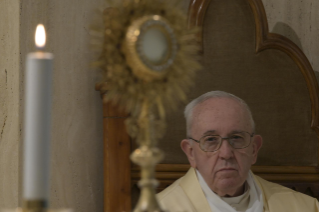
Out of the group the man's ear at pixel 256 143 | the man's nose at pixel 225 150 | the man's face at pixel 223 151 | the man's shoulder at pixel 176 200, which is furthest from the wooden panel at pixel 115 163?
the man's ear at pixel 256 143

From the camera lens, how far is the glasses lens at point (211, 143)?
2.12 m

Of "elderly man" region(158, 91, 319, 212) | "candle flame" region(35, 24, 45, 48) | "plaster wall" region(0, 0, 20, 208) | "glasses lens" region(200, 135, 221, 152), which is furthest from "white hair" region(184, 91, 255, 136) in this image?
"candle flame" region(35, 24, 45, 48)

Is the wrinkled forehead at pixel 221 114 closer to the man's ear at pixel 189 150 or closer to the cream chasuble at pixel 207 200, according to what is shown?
the man's ear at pixel 189 150

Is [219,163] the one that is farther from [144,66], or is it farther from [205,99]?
[144,66]

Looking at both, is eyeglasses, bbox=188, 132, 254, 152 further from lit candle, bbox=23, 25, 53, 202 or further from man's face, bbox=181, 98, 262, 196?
lit candle, bbox=23, 25, 53, 202

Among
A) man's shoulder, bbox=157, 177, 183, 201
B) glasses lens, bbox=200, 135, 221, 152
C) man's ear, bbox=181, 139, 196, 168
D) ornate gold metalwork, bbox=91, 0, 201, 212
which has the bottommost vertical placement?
man's shoulder, bbox=157, 177, 183, 201

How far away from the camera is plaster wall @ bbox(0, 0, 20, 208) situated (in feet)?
7.33

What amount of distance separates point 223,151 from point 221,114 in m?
0.17

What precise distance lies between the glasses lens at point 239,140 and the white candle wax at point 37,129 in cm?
151

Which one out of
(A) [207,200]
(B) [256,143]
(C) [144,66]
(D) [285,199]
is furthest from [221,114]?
(C) [144,66]

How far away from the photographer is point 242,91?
2496mm

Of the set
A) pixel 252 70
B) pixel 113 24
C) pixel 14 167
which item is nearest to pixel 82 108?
pixel 14 167

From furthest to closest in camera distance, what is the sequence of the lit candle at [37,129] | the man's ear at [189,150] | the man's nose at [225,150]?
the man's ear at [189,150] < the man's nose at [225,150] < the lit candle at [37,129]

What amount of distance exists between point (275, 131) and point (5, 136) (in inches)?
53.6
